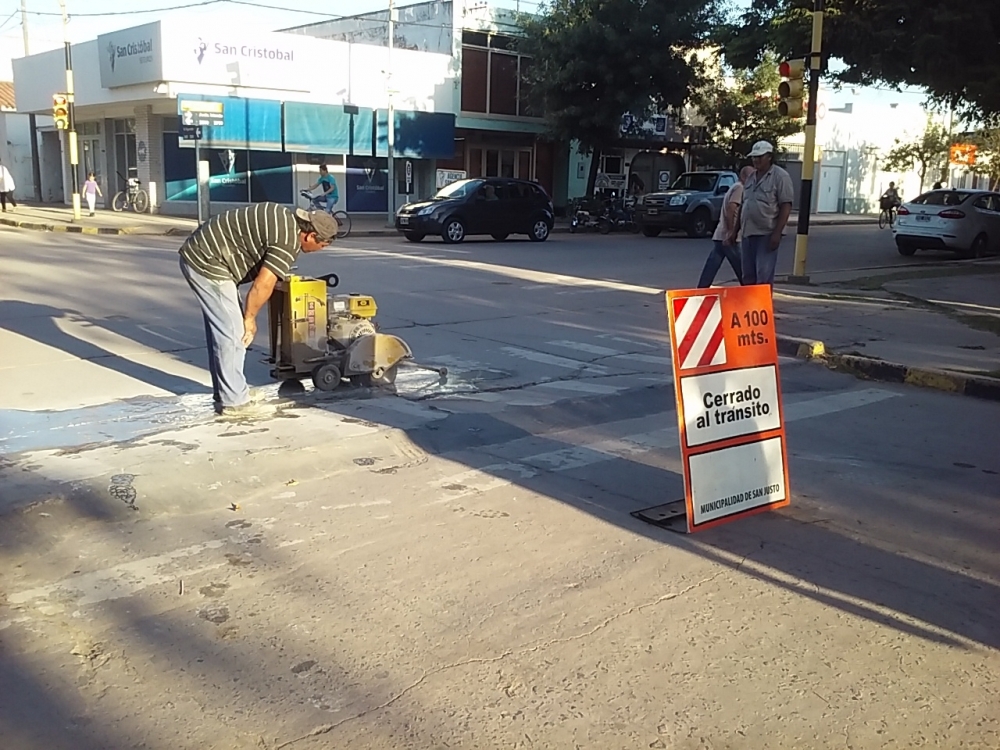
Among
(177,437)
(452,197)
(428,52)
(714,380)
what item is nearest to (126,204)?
(428,52)

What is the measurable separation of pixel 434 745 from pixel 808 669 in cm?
147

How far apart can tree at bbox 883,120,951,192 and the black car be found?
102 feet

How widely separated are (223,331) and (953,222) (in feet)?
65.7

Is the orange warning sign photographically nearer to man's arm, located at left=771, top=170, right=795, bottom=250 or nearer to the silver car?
man's arm, located at left=771, top=170, right=795, bottom=250

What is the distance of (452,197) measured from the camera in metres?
24.0

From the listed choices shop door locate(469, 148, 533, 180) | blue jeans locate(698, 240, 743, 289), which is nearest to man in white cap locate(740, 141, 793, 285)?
blue jeans locate(698, 240, 743, 289)

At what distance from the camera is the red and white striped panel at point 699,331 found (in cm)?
489

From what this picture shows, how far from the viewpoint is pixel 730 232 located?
38.9ft

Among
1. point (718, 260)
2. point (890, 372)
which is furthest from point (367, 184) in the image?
point (890, 372)

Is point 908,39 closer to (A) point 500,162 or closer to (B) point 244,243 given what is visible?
(B) point 244,243

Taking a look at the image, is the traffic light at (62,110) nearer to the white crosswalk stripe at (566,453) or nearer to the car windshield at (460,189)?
the car windshield at (460,189)

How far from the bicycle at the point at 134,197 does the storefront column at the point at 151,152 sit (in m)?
0.19

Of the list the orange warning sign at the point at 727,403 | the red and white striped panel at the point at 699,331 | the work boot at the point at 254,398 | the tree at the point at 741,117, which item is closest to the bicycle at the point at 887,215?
the tree at the point at 741,117

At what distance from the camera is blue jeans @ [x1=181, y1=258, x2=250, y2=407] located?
6.65m
